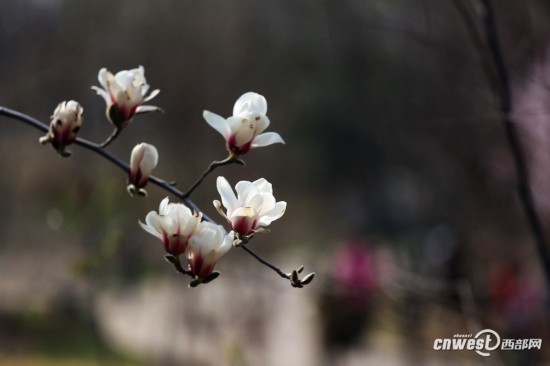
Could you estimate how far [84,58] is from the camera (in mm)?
5930

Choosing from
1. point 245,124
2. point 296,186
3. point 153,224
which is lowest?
point 296,186

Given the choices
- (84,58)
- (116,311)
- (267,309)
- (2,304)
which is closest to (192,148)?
(84,58)

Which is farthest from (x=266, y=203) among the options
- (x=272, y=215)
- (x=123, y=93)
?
(x=123, y=93)

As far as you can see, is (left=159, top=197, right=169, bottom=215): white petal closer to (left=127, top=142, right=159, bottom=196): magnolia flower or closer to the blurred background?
(left=127, top=142, right=159, bottom=196): magnolia flower

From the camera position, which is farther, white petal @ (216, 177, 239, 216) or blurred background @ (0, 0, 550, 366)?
blurred background @ (0, 0, 550, 366)

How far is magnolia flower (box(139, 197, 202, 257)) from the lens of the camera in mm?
777

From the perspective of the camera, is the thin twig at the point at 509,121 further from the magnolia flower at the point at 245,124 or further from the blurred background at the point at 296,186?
the magnolia flower at the point at 245,124

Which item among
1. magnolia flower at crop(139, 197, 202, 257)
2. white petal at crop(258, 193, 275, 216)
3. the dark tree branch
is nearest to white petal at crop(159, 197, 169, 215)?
magnolia flower at crop(139, 197, 202, 257)

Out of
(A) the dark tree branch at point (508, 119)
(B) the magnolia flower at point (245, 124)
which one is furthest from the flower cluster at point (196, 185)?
(A) the dark tree branch at point (508, 119)

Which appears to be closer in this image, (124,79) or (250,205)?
(250,205)

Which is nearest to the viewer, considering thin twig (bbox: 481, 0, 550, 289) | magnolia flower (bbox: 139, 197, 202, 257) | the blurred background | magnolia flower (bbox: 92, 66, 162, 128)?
magnolia flower (bbox: 139, 197, 202, 257)

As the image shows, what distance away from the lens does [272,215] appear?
811 millimetres

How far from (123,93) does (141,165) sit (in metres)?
0.10

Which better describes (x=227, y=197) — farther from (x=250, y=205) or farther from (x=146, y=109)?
(x=146, y=109)
